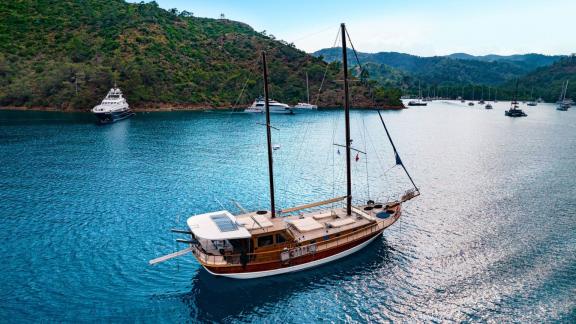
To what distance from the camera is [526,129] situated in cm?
13462

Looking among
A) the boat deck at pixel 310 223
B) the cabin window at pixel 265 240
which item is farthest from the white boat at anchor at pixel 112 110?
the cabin window at pixel 265 240

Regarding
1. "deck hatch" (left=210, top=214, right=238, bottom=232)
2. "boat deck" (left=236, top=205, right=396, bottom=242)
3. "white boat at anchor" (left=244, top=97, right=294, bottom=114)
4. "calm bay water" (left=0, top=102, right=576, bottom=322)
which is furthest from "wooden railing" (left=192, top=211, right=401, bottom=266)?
"white boat at anchor" (left=244, top=97, right=294, bottom=114)

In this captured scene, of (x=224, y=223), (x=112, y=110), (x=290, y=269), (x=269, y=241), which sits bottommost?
(x=290, y=269)

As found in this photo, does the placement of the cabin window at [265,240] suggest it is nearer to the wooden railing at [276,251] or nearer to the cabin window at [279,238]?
the cabin window at [279,238]

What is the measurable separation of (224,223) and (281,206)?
746 inches

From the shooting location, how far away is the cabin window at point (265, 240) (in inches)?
1374

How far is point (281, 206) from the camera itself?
53.8m

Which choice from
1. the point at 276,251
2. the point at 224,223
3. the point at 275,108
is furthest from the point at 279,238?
the point at 275,108

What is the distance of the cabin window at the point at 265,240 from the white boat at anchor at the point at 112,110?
398 ft

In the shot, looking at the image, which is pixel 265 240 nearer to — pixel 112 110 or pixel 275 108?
pixel 112 110

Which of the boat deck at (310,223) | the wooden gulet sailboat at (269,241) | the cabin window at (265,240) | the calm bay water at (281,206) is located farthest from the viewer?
the boat deck at (310,223)

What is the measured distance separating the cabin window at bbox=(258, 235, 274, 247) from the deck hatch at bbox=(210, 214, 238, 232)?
2583 millimetres

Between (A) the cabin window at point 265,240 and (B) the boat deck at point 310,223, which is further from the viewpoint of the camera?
(B) the boat deck at point 310,223

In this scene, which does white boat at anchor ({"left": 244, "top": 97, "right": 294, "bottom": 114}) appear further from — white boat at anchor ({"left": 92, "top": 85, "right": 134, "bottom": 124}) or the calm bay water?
the calm bay water
